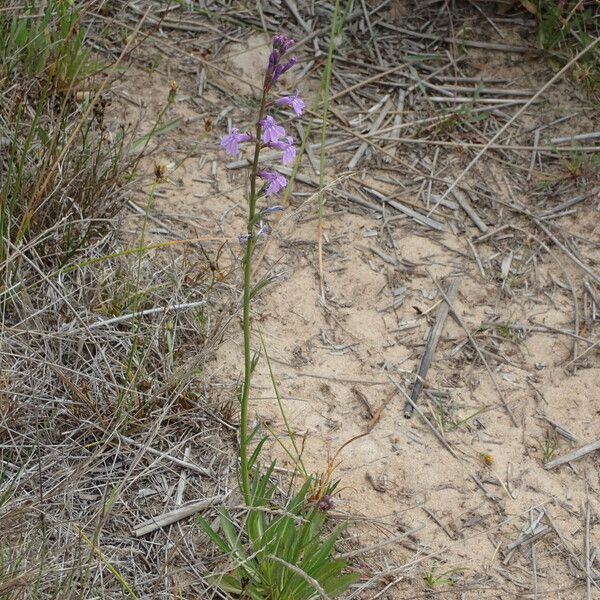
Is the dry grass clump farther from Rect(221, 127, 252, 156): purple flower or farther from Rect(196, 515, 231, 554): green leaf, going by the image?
Rect(221, 127, 252, 156): purple flower

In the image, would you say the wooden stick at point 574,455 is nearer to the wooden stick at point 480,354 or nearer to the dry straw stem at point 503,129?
the wooden stick at point 480,354

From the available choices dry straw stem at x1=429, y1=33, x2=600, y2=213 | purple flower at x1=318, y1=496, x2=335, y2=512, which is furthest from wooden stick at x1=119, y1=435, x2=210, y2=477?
dry straw stem at x1=429, y1=33, x2=600, y2=213

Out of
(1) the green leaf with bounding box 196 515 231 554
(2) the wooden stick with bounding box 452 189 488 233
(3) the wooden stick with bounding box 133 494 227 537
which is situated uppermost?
(1) the green leaf with bounding box 196 515 231 554

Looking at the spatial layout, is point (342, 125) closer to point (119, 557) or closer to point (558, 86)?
point (558, 86)

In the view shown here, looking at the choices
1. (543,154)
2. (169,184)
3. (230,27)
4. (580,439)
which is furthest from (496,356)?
(230,27)

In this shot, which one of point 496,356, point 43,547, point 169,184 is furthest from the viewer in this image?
point 169,184

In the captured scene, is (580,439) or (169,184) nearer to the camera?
(580,439)
